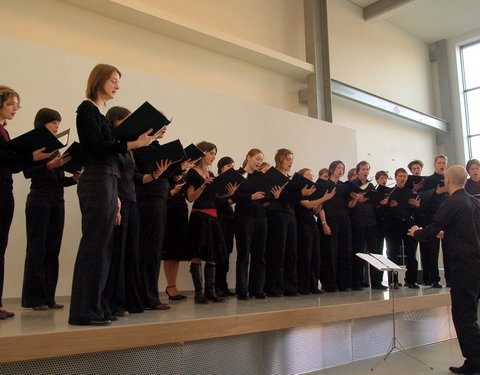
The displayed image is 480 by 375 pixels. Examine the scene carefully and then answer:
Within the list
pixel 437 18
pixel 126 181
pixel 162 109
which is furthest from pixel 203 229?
pixel 437 18

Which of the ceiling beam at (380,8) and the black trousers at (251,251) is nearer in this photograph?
the black trousers at (251,251)

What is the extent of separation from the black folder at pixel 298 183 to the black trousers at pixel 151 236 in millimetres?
1499

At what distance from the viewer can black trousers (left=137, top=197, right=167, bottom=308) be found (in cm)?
331

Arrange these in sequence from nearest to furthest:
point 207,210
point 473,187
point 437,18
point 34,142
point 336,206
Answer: point 34,142 < point 207,210 < point 336,206 < point 473,187 < point 437,18

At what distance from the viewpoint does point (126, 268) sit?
299 cm

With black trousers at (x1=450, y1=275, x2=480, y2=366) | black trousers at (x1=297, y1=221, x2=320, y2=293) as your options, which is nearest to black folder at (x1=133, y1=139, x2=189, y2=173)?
black trousers at (x1=297, y1=221, x2=320, y2=293)

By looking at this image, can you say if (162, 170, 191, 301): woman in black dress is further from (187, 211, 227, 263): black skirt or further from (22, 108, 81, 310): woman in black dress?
(22, 108, 81, 310): woman in black dress

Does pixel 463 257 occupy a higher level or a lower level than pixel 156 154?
lower

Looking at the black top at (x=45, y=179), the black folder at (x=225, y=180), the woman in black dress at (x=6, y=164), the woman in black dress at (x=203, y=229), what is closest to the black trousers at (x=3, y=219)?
the woman in black dress at (x=6, y=164)

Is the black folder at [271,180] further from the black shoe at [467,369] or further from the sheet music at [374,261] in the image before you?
the black shoe at [467,369]

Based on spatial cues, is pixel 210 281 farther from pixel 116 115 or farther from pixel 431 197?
pixel 431 197

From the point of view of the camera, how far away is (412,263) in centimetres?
579

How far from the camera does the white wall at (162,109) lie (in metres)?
4.31

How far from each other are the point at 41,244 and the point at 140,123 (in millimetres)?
1475
